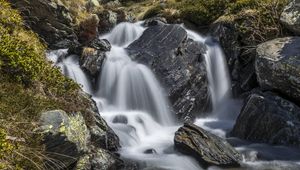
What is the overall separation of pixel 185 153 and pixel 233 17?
1049 centimetres

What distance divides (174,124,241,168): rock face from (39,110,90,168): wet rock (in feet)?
13.2

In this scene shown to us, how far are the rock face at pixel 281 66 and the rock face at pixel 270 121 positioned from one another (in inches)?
20.7

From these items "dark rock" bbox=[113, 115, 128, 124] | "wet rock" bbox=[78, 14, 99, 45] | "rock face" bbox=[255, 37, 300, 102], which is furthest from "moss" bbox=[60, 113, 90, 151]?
"wet rock" bbox=[78, 14, 99, 45]

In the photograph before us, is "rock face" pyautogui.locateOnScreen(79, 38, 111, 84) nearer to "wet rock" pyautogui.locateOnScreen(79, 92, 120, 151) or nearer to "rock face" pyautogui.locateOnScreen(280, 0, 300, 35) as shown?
"wet rock" pyautogui.locateOnScreen(79, 92, 120, 151)

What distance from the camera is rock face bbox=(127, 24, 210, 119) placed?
716 inches

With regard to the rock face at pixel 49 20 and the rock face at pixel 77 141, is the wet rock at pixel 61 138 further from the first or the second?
the rock face at pixel 49 20

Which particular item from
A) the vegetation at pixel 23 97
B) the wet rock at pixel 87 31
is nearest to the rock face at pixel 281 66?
the vegetation at pixel 23 97

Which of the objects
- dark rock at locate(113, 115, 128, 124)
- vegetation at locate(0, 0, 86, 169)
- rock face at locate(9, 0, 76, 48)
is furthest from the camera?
rock face at locate(9, 0, 76, 48)

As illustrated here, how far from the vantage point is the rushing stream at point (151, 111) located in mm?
13062

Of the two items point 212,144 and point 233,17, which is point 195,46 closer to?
point 233,17

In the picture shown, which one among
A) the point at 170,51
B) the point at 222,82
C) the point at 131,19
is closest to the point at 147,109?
the point at 170,51

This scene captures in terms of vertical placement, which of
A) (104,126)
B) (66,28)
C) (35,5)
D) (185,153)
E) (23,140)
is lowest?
(185,153)

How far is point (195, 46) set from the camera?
802 inches

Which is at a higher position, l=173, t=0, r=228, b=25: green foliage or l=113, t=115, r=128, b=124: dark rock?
l=173, t=0, r=228, b=25: green foliage
